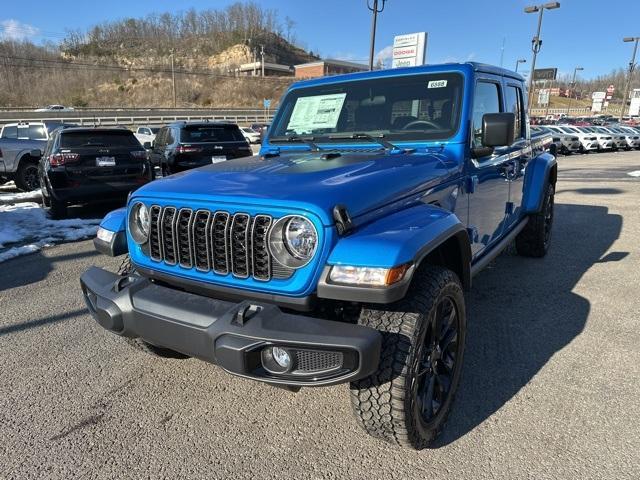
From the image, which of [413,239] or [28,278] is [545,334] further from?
[28,278]

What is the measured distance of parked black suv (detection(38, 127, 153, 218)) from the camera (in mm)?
7680

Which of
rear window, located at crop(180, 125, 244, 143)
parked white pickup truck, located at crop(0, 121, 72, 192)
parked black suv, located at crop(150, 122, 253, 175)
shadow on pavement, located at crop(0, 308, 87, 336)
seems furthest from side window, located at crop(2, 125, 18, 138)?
shadow on pavement, located at crop(0, 308, 87, 336)

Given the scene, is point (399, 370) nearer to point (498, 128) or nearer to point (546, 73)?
point (498, 128)

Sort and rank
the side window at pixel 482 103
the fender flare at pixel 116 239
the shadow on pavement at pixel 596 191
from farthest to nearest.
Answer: the shadow on pavement at pixel 596 191
the side window at pixel 482 103
the fender flare at pixel 116 239

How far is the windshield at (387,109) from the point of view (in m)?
3.25

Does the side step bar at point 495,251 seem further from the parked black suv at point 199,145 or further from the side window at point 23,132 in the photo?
the side window at point 23,132

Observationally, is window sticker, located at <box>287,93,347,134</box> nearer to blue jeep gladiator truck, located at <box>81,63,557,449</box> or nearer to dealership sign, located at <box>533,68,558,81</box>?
blue jeep gladiator truck, located at <box>81,63,557,449</box>

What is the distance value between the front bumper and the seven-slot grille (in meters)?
0.16

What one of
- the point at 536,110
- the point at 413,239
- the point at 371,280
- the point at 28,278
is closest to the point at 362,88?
the point at 413,239

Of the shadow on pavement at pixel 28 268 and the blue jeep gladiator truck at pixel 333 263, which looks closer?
the blue jeep gladiator truck at pixel 333 263

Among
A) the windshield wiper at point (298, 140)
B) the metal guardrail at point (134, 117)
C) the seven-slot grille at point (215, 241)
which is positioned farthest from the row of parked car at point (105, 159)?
the metal guardrail at point (134, 117)

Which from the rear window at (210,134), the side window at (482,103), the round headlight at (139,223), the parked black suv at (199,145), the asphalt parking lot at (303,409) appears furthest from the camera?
the rear window at (210,134)

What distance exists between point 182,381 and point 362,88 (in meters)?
2.40

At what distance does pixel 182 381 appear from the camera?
9.89 ft
